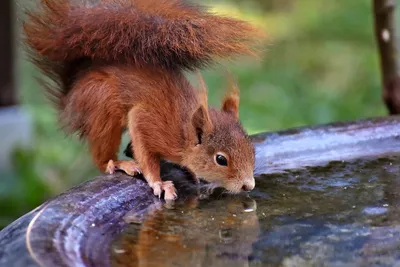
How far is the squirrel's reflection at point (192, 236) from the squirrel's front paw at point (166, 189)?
6 cm

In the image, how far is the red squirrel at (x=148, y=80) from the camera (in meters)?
1.96

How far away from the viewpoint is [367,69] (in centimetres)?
521

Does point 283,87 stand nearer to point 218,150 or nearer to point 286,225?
point 218,150

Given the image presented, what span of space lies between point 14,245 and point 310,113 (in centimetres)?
240

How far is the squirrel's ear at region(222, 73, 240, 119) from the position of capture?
214 cm

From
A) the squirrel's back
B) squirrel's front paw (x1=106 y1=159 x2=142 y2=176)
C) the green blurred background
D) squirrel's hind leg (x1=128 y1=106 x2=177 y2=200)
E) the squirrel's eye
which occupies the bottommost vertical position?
the green blurred background

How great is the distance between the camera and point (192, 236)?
4.79ft

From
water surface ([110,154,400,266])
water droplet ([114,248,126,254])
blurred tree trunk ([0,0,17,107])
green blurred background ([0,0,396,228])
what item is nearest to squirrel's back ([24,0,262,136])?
green blurred background ([0,0,396,228])

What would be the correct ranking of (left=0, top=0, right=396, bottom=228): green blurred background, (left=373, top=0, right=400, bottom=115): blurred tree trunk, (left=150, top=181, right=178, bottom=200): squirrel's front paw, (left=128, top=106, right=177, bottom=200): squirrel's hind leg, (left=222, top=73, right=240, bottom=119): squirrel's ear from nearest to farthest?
(left=150, top=181, right=178, bottom=200): squirrel's front paw
(left=128, top=106, right=177, bottom=200): squirrel's hind leg
(left=222, top=73, right=240, bottom=119): squirrel's ear
(left=373, top=0, right=400, bottom=115): blurred tree trunk
(left=0, top=0, right=396, bottom=228): green blurred background

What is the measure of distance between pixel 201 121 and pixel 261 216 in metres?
0.47

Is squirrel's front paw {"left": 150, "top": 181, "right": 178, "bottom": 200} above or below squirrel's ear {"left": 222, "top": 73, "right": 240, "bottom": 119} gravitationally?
below

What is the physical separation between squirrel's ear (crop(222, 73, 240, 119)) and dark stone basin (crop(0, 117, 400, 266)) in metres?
0.11

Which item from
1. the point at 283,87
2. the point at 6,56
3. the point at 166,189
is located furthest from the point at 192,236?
the point at 6,56

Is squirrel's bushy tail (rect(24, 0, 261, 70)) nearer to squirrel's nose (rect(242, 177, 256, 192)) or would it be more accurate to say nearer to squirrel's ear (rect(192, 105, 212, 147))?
squirrel's ear (rect(192, 105, 212, 147))
